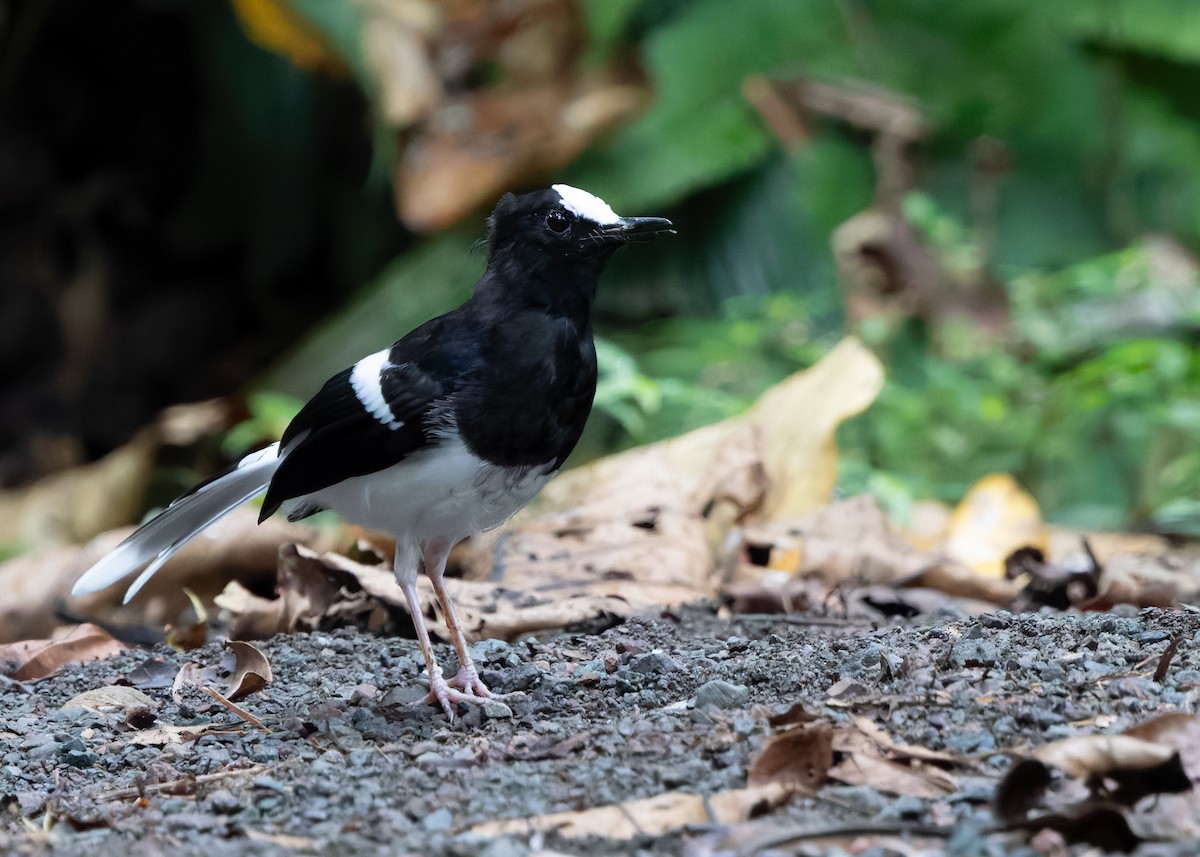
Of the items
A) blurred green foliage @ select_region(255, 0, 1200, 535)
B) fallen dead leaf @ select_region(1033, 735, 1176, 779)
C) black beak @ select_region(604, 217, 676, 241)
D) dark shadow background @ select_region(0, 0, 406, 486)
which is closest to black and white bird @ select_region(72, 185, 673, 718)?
black beak @ select_region(604, 217, 676, 241)

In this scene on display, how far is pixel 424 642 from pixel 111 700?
84cm

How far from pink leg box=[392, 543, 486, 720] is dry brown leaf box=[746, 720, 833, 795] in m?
0.98

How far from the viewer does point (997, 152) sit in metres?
7.77

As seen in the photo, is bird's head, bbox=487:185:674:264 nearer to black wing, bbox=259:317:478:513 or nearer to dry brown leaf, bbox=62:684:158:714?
black wing, bbox=259:317:478:513

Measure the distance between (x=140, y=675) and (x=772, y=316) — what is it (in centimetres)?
425

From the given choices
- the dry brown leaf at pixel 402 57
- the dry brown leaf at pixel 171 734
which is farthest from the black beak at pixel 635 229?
the dry brown leaf at pixel 402 57

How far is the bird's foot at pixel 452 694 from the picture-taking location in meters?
3.04

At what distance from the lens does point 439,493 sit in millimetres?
3088

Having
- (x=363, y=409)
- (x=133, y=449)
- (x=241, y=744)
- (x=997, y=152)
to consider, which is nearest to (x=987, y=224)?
(x=997, y=152)

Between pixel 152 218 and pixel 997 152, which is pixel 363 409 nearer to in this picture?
pixel 997 152

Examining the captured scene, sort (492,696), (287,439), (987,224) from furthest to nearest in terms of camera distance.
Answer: (987,224), (287,439), (492,696)

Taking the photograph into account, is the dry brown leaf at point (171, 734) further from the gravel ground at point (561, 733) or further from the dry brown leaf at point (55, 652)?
the dry brown leaf at point (55, 652)

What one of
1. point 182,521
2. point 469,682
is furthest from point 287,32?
point 469,682

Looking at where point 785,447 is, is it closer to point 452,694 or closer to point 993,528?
point 993,528
